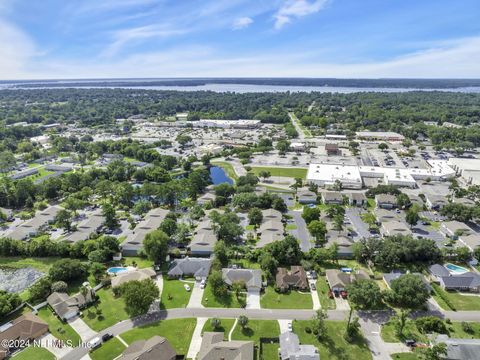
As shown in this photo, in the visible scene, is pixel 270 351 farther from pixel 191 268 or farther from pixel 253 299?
pixel 191 268

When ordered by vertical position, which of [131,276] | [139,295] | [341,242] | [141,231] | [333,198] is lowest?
[131,276]

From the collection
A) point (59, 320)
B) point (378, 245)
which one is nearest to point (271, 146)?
point (378, 245)

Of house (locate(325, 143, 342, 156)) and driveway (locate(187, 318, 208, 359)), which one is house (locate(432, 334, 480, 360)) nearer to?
driveway (locate(187, 318, 208, 359))

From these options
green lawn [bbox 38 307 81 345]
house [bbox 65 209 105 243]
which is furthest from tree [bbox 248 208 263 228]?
green lawn [bbox 38 307 81 345]

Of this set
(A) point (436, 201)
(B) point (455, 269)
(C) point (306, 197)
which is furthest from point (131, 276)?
(A) point (436, 201)

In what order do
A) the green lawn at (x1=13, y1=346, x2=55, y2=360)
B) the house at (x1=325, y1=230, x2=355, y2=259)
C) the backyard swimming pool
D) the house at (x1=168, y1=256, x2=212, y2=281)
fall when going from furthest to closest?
the house at (x1=325, y1=230, x2=355, y2=259) < the backyard swimming pool < the house at (x1=168, y1=256, x2=212, y2=281) < the green lawn at (x1=13, y1=346, x2=55, y2=360)
